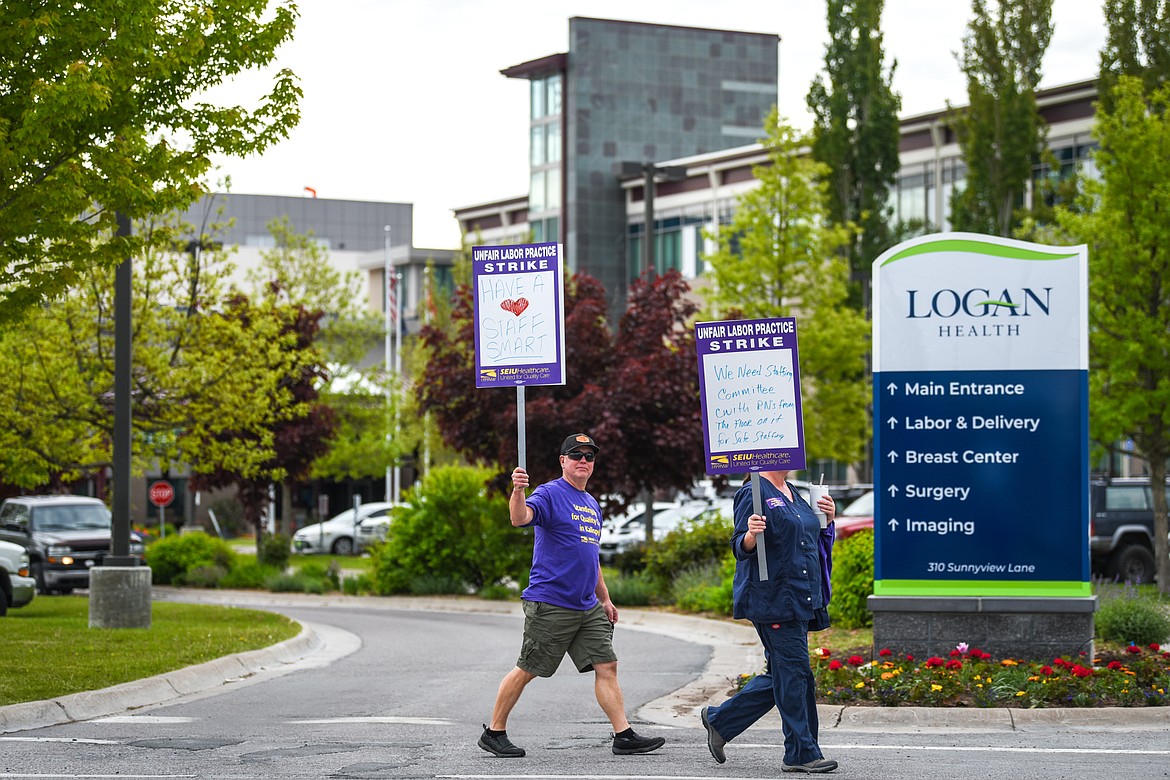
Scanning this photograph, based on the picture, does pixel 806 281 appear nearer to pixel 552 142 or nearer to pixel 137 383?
pixel 137 383

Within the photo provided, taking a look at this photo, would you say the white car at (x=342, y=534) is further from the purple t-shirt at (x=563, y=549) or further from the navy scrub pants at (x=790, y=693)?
the navy scrub pants at (x=790, y=693)

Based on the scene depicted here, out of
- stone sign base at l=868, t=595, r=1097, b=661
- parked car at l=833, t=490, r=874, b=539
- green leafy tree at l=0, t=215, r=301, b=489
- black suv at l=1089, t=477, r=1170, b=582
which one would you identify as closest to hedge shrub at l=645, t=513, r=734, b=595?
parked car at l=833, t=490, r=874, b=539

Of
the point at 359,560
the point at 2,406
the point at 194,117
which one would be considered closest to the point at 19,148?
the point at 194,117

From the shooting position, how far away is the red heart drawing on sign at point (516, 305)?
9.96 metres

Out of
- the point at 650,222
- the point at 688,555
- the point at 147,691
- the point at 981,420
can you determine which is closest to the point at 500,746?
the point at 147,691

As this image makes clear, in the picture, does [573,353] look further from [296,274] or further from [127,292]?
[296,274]

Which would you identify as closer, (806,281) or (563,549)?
(563,549)

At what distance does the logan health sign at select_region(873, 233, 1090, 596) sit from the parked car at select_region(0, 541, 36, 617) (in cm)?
1281

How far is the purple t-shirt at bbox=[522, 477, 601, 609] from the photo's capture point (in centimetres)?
916

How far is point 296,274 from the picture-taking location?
47.6 metres

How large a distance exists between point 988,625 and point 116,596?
10188mm

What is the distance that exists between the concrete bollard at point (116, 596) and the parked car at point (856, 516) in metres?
11.2

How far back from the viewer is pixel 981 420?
1266 centimetres

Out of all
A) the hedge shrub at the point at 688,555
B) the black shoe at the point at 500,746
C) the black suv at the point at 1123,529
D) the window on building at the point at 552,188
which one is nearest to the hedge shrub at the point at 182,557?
the hedge shrub at the point at 688,555
